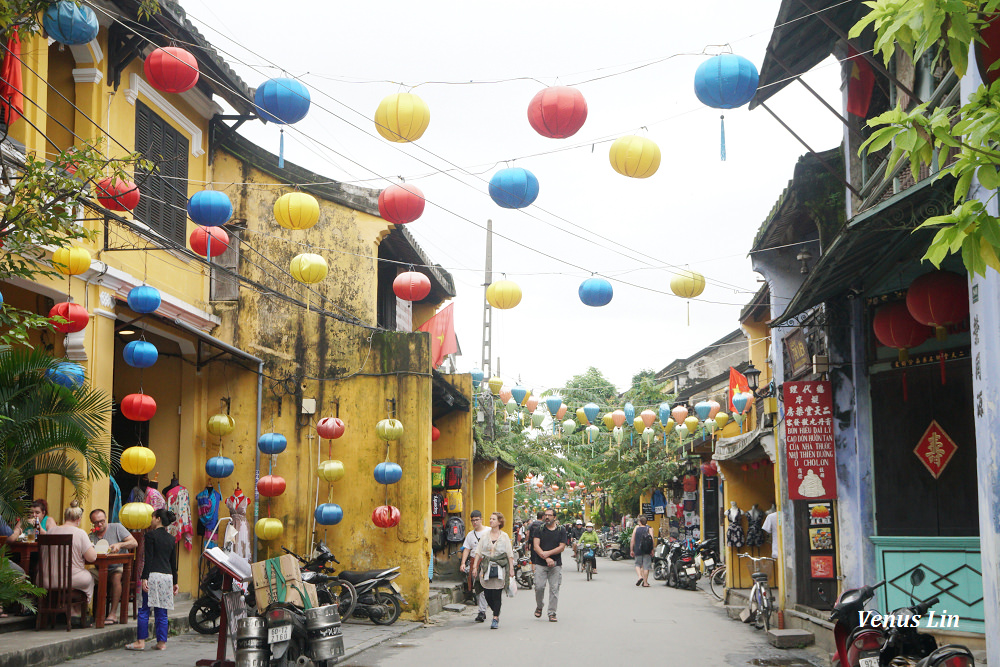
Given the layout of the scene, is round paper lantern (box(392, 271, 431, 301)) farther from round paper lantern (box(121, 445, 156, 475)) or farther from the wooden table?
the wooden table

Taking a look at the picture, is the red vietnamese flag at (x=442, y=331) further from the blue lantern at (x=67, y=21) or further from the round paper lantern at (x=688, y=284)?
the blue lantern at (x=67, y=21)

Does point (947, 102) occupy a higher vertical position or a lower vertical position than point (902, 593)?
higher

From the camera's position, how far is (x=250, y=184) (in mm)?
16312

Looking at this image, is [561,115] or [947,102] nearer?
[947,102]

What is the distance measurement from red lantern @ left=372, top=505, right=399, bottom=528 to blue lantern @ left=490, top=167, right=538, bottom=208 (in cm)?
674

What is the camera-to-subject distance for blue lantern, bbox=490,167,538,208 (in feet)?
31.1

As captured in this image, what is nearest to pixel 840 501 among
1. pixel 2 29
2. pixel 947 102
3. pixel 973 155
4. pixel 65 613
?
pixel 947 102

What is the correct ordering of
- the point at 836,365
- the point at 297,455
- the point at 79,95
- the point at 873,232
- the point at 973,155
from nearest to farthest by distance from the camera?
1. the point at 973,155
2. the point at 873,232
3. the point at 836,365
4. the point at 79,95
5. the point at 297,455

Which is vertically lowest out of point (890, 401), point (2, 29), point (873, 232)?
point (890, 401)

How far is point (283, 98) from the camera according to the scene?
29.5 ft

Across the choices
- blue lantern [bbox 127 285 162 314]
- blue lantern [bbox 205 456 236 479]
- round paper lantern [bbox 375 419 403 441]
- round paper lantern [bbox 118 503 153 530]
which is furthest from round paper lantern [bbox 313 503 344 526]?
blue lantern [bbox 127 285 162 314]

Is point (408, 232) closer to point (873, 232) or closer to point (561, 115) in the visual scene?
point (561, 115)

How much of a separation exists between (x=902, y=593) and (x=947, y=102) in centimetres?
513

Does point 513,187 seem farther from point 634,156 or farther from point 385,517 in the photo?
point 385,517
